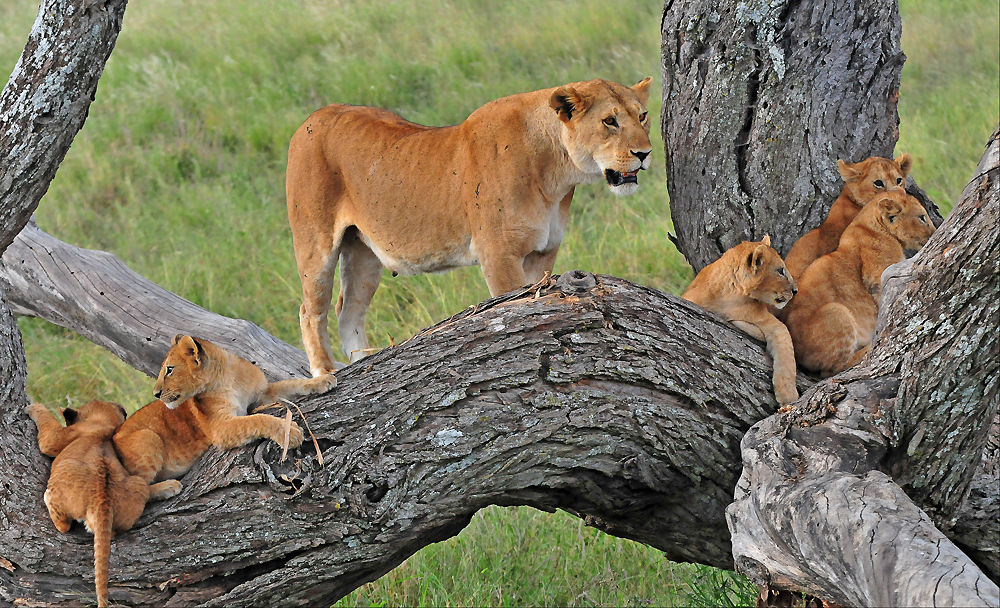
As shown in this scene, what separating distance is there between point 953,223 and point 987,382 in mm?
436

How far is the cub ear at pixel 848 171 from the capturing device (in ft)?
12.9

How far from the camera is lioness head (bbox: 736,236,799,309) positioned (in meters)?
3.59

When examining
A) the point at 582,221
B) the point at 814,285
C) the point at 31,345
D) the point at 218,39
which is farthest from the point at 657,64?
the point at 814,285

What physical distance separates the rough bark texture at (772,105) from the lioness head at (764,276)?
1.80 ft

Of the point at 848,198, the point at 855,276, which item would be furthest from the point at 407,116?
the point at 855,276

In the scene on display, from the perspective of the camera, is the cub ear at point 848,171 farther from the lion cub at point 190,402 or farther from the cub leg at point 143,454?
the cub leg at point 143,454

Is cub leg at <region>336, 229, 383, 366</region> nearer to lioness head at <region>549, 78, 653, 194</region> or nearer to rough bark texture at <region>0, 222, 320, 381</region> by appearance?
rough bark texture at <region>0, 222, 320, 381</region>

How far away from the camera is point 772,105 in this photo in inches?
159

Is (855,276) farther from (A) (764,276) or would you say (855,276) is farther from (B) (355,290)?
(B) (355,290)

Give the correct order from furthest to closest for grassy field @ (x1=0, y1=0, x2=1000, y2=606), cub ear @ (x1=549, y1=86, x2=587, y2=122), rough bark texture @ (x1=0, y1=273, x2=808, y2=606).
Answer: grassy field @ (x1=0, y1=0, x2=1000, y2=606) → cub ear @ (x1=549, y1=86, x2=587, y2=122) → rough bark texture @ (x1=0, y1=273, x2=808, y2=606)

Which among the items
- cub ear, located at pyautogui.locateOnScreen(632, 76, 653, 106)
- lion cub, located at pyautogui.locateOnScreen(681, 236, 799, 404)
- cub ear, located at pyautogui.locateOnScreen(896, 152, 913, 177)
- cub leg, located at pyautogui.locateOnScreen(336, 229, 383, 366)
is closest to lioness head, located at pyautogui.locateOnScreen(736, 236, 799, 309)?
lion cub, located at pyautogui.locateOnScreen(681, 236, 799, 404)

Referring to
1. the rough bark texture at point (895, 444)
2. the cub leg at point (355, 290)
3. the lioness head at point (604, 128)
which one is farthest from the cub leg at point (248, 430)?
the cub leg at point (355, 290)

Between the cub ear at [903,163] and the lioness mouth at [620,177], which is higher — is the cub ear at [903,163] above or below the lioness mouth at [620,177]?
below

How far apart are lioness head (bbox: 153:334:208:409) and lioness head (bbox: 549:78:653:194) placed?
180cm
